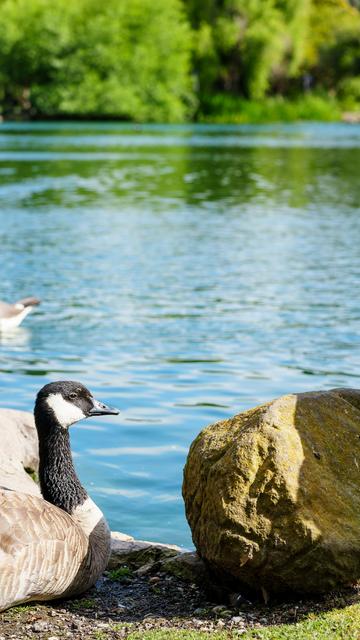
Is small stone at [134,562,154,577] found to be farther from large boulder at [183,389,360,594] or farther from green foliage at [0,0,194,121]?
green foliage at [0,0,194,121]

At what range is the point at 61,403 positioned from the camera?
7.35 m

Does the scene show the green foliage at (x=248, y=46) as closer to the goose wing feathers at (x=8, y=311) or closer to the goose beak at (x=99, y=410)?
the goose wing feathers at (x=8, y=311)

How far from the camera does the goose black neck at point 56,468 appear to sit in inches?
285

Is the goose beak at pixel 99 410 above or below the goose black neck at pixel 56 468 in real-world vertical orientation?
above

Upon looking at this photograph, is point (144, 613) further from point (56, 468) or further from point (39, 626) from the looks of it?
point (56, 468)

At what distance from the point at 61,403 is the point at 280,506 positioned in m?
1.71

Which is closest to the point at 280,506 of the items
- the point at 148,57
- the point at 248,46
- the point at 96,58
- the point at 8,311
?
the point at 8,311

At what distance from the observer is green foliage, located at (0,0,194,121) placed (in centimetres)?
9981

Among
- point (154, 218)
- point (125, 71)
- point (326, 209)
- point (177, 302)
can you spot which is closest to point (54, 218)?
point (154, 218)

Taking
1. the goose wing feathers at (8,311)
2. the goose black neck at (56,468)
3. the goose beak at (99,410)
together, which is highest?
the goose beak at (99,410)

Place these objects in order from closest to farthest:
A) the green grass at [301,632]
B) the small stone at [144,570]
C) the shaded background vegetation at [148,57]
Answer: the green grass at [301,632] < the small stone at [144,570] < the shaded background vegetation at [148,57]

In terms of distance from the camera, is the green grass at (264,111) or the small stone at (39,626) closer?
the small stone at (39,626)

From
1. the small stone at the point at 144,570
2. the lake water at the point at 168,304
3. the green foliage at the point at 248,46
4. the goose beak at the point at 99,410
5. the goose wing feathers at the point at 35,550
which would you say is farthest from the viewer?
the green foliage at the point at 248,46

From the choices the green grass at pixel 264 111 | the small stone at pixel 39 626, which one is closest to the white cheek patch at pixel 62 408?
the small stone at pixel 39 626
